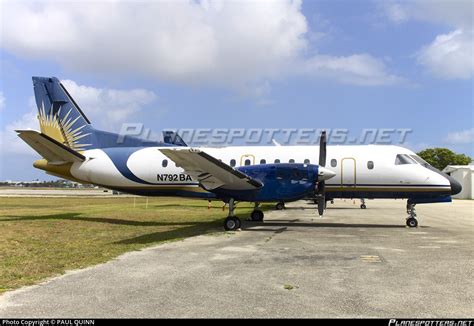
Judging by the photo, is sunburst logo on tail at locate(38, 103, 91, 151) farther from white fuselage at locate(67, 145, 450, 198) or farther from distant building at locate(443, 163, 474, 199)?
distant building at locate(443, 163, 474, 199)

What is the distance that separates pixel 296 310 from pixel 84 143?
18010 millimetres

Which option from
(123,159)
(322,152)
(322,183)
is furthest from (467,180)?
(123,159)

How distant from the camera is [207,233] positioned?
15.6 meters

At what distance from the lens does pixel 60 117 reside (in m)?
21.4

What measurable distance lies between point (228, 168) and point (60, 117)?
1090 centimetres

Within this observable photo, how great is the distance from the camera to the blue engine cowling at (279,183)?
16.5 metres

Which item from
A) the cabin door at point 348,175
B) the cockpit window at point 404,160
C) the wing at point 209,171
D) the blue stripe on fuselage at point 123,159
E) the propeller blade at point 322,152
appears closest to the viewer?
the wing at point 209,171

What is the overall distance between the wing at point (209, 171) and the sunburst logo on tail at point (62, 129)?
25.5 ft

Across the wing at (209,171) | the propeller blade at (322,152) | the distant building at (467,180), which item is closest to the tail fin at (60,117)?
the wing at (209,171)

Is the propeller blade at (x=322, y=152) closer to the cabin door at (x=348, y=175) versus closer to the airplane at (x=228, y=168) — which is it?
the airplane at (x=228, y=168)

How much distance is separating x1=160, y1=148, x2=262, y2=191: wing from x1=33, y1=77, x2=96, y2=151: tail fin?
295 inches

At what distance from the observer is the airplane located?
16.6m

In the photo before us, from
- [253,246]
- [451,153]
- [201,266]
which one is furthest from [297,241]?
[451,153]

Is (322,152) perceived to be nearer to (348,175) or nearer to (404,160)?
(348,175)
